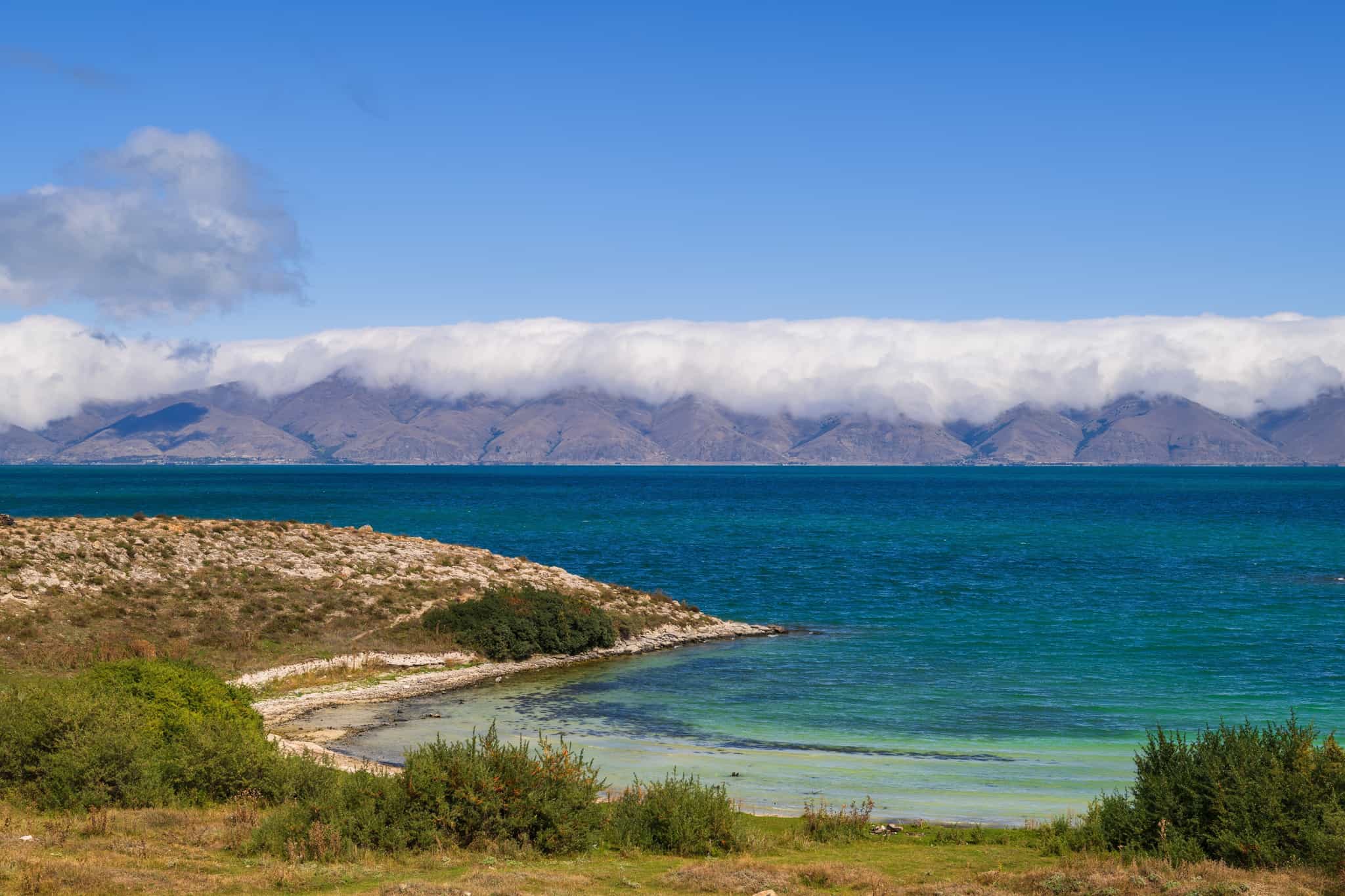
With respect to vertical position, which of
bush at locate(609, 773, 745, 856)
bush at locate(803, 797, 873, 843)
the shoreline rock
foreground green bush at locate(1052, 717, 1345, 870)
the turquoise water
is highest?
foreground green bush at locate(1052, 717, 1345, 870)

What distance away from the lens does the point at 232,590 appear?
51469 millimetres

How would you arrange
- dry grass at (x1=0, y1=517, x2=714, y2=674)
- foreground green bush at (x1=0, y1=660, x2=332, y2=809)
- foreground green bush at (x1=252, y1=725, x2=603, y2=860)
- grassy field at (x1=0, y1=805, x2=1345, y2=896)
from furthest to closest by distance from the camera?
dry grass at (x1=0, y1=517, x2=714, y2=674) < foreground green bush at (x1=0, y1=660, x2=332, y2=809) < foreground green bush at (x1=252, y1=725, x2=603, y2=860) < grassy field at (x1=0, y1=805, x2=1345, y2=896)

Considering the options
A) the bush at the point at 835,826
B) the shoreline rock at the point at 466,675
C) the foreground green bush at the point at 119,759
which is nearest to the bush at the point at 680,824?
the bush at the point at 835,826

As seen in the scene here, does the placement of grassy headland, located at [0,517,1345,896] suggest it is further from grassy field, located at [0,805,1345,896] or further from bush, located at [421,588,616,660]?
bush, located at [421,588,616,660]

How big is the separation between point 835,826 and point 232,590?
3741 centimetres

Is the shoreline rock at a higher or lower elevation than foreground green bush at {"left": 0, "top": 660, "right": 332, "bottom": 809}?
lower

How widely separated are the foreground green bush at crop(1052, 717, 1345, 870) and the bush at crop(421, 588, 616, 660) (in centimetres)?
3304

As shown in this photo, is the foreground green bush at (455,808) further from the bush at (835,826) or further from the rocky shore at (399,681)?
the rocky shore at (399,681)

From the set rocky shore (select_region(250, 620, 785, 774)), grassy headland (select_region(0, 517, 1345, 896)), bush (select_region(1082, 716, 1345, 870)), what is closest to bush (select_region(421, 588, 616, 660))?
rocky shore (select_region(250, 620, 785, 774))

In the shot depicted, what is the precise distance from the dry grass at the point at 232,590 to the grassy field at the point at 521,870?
24.1m

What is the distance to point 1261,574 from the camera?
84.1 metres

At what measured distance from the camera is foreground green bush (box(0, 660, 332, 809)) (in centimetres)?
2180

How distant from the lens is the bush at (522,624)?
164 feet

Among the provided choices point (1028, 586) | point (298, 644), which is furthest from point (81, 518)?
point (1028, 586)
